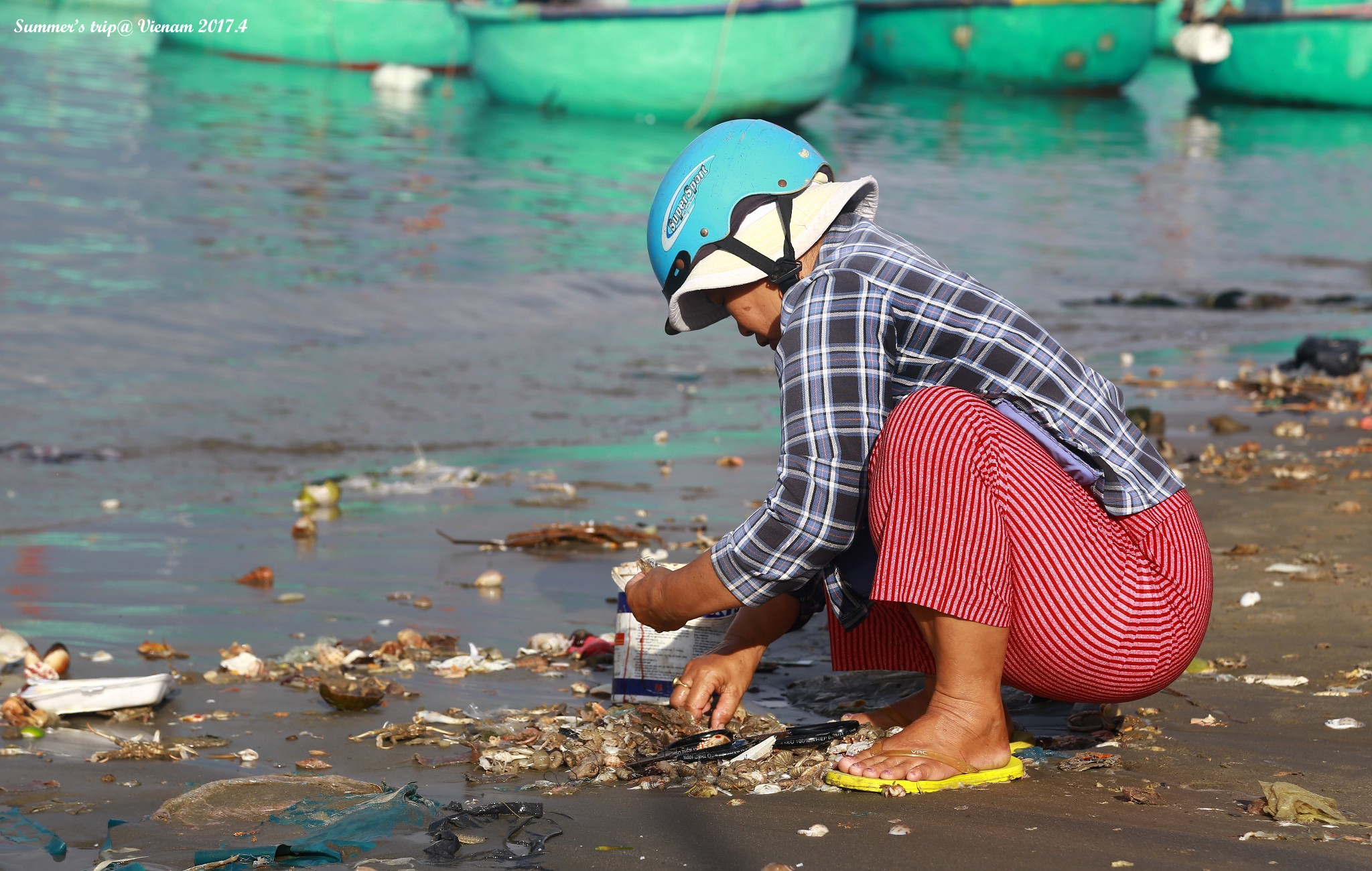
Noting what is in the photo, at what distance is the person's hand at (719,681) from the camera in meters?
2.86

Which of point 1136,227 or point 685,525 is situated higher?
point 1136,227

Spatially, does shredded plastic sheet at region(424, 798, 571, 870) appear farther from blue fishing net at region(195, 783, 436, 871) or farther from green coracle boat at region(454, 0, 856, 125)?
green coracle boat at region(454, 0, 856, 125)

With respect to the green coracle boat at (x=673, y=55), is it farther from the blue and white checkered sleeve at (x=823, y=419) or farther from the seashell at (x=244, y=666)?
the blue and white checkered sleeve at (x=823, y=419)

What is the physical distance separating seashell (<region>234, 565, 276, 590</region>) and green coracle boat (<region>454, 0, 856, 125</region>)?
2171cm

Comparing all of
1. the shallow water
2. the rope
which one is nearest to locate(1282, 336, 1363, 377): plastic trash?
the shallow water

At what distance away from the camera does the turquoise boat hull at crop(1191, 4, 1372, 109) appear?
31.3 meters

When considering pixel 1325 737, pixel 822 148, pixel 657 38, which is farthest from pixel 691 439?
→ pixel 657 38

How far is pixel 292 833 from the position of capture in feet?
7.59

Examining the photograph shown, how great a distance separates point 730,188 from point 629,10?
23.5 m

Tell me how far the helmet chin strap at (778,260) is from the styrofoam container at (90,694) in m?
1.67

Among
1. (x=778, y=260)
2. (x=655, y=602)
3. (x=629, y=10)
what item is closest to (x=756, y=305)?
(x=778, y=260)

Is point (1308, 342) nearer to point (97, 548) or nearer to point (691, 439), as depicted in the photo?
point (691, 439)

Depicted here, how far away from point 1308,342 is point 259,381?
5898 mm

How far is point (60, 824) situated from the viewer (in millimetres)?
2428
